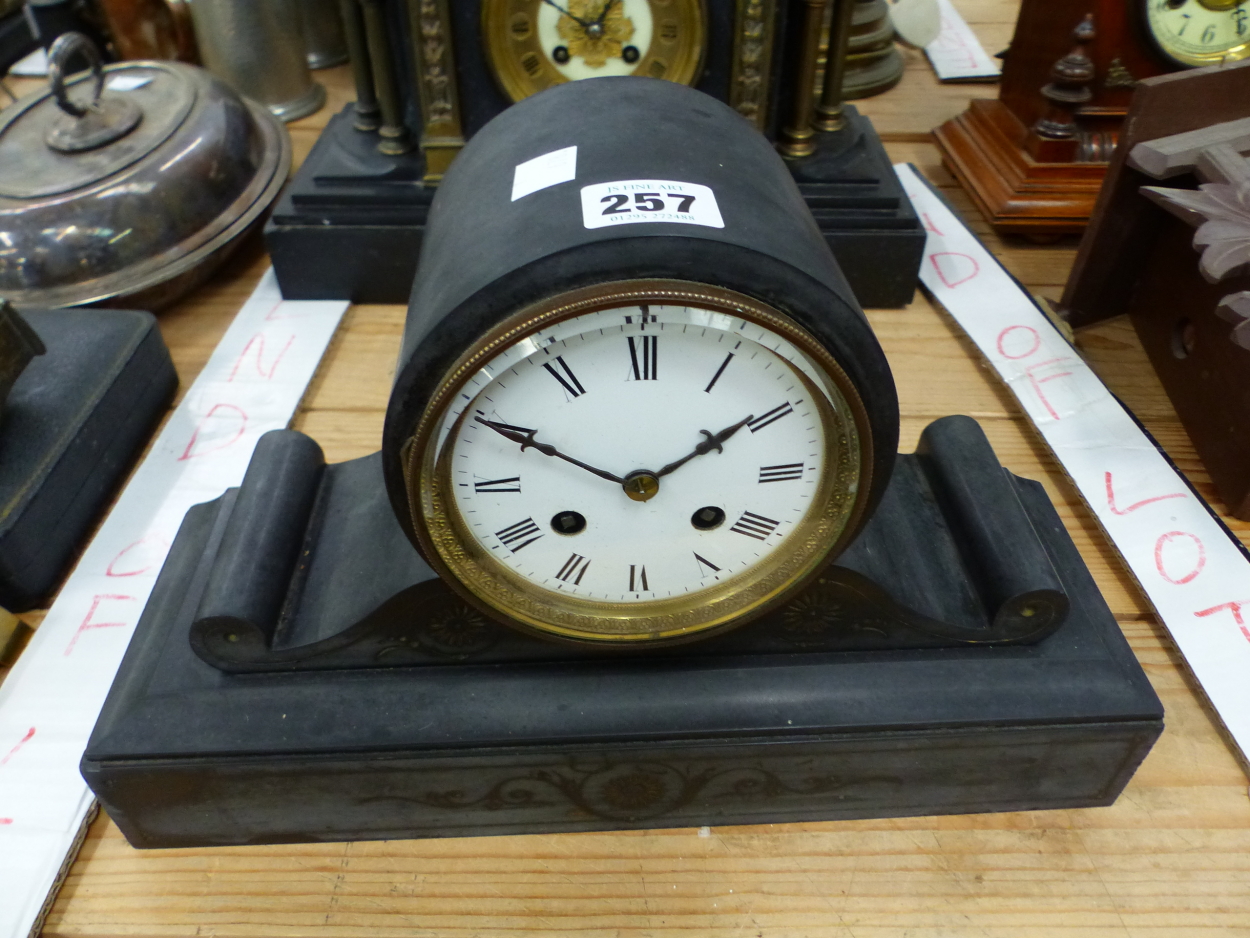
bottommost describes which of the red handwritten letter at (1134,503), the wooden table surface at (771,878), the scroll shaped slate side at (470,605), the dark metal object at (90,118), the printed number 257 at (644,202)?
the wooden table surface at (771,878)

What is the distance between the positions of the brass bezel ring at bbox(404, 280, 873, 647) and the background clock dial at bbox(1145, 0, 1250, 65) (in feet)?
3.96

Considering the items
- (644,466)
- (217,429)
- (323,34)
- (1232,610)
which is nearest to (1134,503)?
(1232,610)

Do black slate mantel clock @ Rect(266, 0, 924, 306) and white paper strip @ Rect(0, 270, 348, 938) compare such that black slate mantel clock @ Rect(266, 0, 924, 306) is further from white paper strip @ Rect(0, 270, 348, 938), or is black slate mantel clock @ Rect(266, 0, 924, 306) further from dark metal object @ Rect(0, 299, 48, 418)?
dark metal object @ Rect(0, 299, 48, 418)

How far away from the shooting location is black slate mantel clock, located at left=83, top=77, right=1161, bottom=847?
716 millimetres

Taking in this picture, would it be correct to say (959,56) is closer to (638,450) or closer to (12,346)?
(638,450)

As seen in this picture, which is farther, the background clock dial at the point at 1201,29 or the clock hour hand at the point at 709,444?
the background clock dial at the point at 1201,29

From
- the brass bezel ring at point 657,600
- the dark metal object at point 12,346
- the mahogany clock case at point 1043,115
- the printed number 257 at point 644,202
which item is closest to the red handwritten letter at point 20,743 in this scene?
the dark metal object at point 12,346

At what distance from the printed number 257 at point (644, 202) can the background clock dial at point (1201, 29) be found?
121 cm

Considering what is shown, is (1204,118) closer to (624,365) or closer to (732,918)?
(624,365)

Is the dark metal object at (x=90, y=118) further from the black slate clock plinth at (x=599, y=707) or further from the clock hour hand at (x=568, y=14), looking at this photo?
the black slate clock plinth at (x=599, y=707)

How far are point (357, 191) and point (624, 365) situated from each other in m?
1.04

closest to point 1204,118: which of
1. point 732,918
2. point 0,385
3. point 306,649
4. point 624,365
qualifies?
point 624,365

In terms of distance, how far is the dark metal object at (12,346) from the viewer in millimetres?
1142

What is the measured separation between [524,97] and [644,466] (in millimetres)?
976
